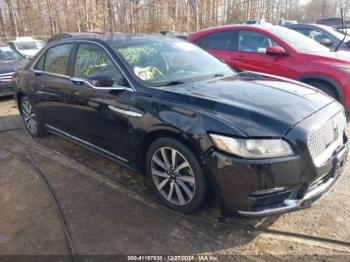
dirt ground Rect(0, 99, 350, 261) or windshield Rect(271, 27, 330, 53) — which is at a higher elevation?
windshield Rect(271, 27, 330, 53)

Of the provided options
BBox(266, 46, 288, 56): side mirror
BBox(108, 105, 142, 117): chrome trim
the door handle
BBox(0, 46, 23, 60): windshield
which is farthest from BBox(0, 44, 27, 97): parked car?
BBox(266, 46, 288, 56): side mirror

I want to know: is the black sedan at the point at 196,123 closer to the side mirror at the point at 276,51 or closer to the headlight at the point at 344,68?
the side mirror at the point at 276,51

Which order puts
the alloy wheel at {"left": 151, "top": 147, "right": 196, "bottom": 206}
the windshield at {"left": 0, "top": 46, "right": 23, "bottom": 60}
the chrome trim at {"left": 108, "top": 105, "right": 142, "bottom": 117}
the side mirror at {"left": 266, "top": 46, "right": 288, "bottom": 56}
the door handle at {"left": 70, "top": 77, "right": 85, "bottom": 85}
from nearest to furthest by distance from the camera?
the alloy wheel at {"left": 151, "top": 147, "right": 196, "bottom": 206} < the chrome trim at {"left": 108, "top": 105, "right": 142, "bottom": 117} < the door handle at {"left": 70, "top": 77, "right": 85, "bottom": 85} < the side mirror at {"left": 266, "top": 46, "right": 288, "bottom": 56} < the windshield at {"left": 0, "top": 46, "right": 23, "bottom": 60}

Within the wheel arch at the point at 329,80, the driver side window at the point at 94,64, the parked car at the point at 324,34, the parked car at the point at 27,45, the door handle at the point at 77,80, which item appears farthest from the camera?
the parked car at the point at 27,45

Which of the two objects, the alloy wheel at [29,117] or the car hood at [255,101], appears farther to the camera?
the alloy wheel at [29,117]

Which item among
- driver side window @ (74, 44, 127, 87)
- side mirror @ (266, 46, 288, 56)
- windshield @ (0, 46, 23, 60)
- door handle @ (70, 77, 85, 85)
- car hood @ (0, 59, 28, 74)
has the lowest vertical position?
car hood @ (0, 59, 28, 74)

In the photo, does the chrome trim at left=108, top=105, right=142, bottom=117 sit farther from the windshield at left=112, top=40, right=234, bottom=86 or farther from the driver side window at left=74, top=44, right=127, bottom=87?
the windshield at left=112, top=40, right=234, bottom=86

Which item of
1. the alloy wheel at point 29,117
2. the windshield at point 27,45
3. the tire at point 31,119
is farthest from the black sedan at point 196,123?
the windshield at point 27,45

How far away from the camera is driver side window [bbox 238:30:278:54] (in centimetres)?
629

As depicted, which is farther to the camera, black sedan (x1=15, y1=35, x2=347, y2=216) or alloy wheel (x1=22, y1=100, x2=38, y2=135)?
alloy wheel (x1=22, y1=100, x2=38, y2=135)

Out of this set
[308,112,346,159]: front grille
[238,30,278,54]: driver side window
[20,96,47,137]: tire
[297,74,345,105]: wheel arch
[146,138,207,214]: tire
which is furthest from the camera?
[238,30,278,54]: driver side window

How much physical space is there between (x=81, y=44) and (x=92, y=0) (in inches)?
966

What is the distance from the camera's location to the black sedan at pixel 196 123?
2.55 m

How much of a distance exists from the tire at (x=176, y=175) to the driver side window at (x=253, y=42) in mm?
4023
